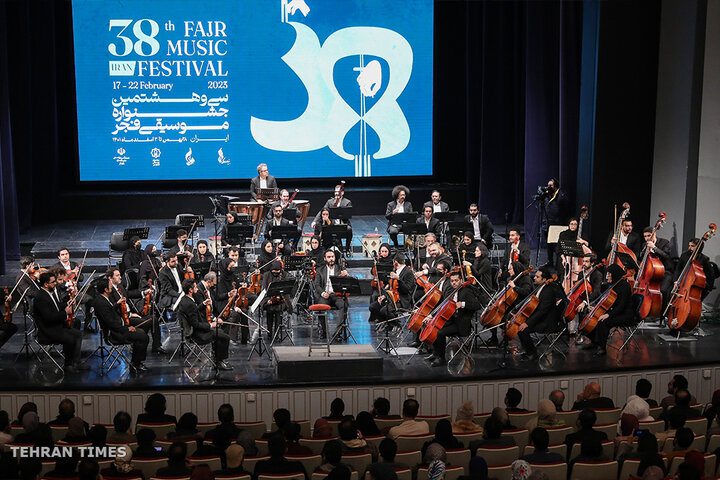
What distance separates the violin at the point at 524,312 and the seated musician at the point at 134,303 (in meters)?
4.30

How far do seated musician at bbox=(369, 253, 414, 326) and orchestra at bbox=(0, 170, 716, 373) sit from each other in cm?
1

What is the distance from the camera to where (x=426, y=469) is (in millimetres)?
7395

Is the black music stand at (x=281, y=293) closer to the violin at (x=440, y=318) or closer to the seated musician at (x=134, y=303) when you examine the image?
the seated musician at (x=134, y=303)

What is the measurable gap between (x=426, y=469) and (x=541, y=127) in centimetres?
1153

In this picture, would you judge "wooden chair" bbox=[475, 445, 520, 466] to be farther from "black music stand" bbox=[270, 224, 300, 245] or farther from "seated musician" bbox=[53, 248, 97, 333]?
"black music stand" bbox=[270, 224, 300, 245]

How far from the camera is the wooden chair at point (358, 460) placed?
774 centimetres

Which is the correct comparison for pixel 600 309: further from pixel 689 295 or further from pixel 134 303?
pixel 134 303

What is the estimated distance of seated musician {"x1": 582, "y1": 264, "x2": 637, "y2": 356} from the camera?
471 inches

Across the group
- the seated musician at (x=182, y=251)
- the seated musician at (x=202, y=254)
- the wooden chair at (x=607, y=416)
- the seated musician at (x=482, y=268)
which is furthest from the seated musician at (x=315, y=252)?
the wooden chair at (x=607, y=416)

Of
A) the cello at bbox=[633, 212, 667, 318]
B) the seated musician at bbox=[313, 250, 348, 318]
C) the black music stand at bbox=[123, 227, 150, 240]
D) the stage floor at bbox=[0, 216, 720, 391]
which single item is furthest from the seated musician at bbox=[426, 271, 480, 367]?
the black music stand at bbox=[123, 227, 150, 240]

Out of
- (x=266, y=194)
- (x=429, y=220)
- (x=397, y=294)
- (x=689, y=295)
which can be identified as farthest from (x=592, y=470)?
(x=266, y=194)

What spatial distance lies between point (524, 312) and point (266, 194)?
642 centimetres

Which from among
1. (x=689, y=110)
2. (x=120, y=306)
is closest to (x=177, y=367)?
(x=120, y=306)

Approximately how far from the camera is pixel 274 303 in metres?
12.4
